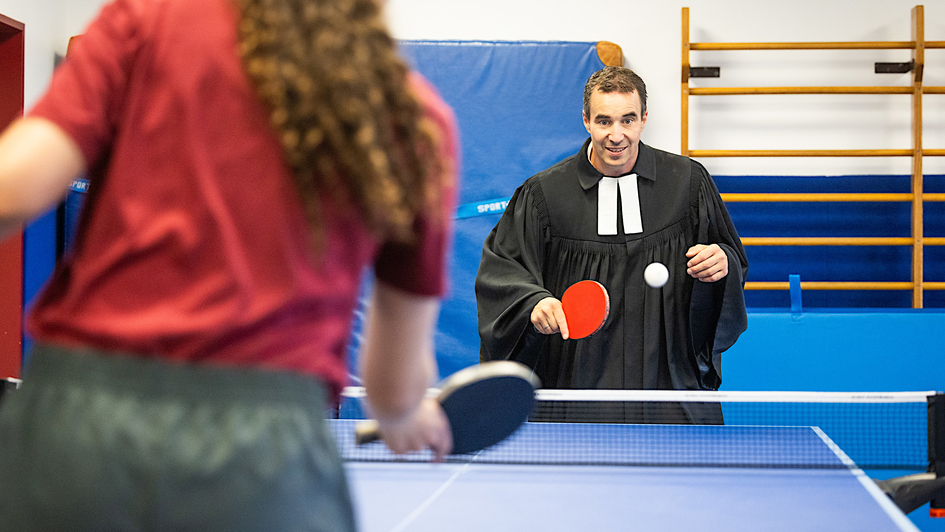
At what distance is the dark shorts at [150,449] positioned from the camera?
746 mm

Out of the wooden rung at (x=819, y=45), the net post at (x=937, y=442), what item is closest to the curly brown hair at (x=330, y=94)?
the net post at (x=937, y=442)

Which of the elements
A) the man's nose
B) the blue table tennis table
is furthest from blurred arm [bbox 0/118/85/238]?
the man's nose

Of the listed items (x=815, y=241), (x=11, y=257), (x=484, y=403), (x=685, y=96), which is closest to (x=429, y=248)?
(x=484, y=403)

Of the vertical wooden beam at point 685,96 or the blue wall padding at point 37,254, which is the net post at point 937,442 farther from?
the blue wall padding at point 37,254

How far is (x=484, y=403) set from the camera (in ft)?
4.57

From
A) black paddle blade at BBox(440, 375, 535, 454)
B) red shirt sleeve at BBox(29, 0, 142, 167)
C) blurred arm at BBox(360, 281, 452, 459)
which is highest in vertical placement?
red shirt sleeve at BBox(29, 0, 142, 167)

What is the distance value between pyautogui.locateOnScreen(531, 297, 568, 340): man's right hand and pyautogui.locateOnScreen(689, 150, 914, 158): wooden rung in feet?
9.76

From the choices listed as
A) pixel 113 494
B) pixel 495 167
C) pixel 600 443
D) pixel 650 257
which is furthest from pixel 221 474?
pixel 495 167

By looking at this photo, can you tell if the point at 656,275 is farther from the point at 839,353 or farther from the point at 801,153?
the point at 801,153

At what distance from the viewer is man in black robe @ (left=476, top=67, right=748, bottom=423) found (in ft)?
11.4

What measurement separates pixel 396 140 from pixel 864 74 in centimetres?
593

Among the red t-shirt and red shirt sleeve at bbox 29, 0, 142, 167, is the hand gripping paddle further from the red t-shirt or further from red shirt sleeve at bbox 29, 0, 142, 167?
red shirt sleeve at bbox 29, 0, 142, 167

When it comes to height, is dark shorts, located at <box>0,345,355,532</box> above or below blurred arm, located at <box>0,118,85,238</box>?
below

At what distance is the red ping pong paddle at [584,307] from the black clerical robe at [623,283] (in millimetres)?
221
